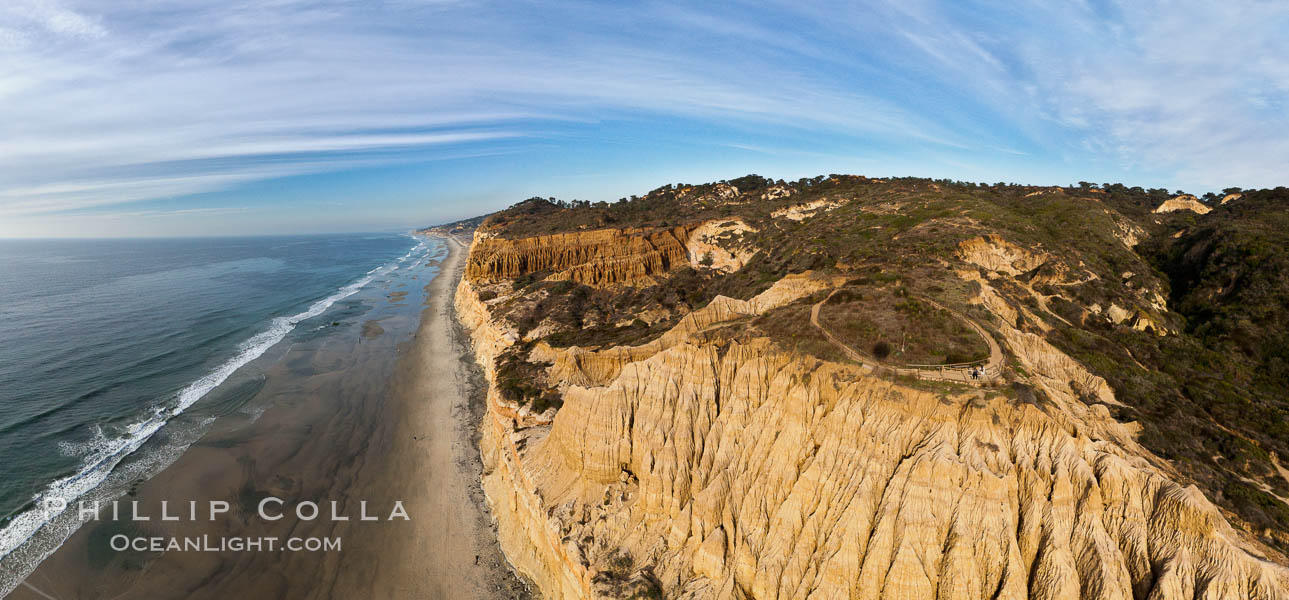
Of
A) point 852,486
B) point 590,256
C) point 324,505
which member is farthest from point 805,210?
point 324,505

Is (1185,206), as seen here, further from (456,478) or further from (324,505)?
(324,505)

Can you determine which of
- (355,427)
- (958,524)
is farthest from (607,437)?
(355,427)

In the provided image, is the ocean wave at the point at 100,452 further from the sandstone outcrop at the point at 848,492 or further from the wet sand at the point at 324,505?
the sandstone outcrop at the point at 848,492

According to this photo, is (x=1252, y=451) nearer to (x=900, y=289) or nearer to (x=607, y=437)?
(x=900, y=289)

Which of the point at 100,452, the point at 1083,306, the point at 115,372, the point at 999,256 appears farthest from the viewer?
the point at 115,372

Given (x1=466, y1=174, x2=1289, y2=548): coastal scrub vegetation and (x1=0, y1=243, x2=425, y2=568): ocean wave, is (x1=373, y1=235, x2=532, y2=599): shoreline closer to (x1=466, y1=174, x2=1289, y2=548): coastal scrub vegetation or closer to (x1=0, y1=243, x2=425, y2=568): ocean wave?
(x1=466, y1=174, x2=1289, y2=548): coastal scrub vegetation

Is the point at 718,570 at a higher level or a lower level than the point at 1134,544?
lower

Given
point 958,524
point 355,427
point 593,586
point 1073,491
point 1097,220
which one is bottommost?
point 355,427
